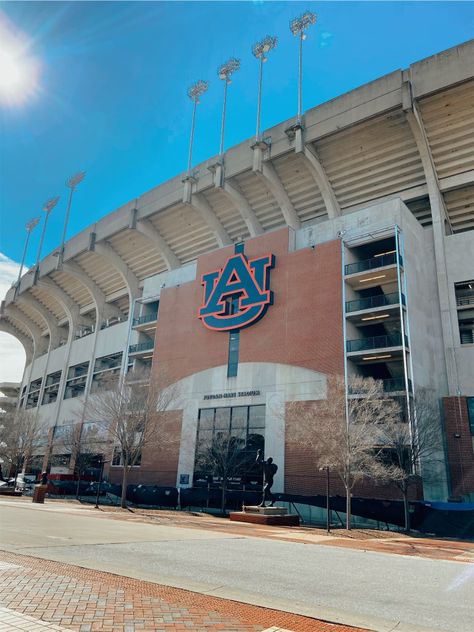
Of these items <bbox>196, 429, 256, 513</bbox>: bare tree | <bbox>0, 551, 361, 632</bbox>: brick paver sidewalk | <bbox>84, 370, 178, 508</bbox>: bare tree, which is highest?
<bbox>84, 370, 178, 508</bbox>: bare tree

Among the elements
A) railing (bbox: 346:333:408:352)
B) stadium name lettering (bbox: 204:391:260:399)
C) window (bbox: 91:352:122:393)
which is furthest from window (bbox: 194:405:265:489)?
window (bbox: 91:352:122:393)

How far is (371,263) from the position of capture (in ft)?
118

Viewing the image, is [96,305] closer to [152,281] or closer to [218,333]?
[152,281]

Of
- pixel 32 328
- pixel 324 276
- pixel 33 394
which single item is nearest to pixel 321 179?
pixel 324 276

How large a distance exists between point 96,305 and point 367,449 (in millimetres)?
49887

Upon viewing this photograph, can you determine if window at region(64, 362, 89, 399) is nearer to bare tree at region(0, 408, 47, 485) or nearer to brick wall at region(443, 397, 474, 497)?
bare tree at region(0, 408, 47, 485)

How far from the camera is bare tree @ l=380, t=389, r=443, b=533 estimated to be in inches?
1045

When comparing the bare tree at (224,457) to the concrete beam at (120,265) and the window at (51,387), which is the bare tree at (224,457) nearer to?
the concrete beam at (120,265)

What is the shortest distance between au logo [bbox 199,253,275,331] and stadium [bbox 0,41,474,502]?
0.14 meters

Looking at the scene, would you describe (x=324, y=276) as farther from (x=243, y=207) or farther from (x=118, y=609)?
(x=118, y=609)

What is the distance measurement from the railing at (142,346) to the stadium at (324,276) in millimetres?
207

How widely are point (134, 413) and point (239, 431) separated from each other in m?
Answer: 8.59

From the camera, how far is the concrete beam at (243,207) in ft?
154

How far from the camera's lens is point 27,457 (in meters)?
57.1
